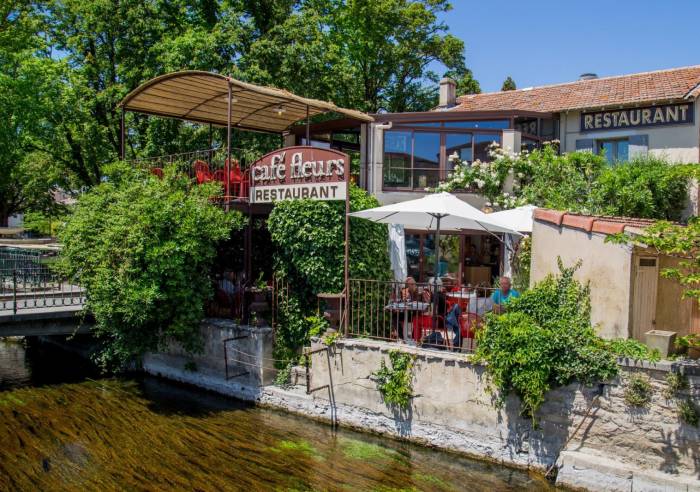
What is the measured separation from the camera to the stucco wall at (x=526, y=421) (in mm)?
7902

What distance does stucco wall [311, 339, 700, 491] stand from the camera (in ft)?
25.9

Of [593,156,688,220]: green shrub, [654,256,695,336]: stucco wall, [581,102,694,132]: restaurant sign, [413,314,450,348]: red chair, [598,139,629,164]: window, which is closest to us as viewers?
[654,256,695,336]: stucco wall

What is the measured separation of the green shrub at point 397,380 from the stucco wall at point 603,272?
10.4 feet

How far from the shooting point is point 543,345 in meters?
8.71

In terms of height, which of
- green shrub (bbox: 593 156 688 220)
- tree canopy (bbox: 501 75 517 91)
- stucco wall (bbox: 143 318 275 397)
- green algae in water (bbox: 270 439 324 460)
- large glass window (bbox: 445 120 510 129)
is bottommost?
green algae in water (bbox: 270 439 324 460)

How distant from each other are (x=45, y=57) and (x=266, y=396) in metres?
20.7

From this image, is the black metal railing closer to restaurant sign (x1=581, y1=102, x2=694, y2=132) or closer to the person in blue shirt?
the person in blue shirt

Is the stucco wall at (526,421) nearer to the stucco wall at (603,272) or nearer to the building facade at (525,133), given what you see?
the stucco wall at (603,272)

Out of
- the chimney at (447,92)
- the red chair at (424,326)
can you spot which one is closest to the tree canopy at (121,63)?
the chimney at (447,92)

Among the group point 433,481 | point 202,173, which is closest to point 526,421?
point 433,481

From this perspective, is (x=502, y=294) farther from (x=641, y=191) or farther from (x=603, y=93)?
(x=603, y=93)

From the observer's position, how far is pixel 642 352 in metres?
8.23

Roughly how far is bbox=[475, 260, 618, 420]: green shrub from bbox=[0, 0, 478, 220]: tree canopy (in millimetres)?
13958

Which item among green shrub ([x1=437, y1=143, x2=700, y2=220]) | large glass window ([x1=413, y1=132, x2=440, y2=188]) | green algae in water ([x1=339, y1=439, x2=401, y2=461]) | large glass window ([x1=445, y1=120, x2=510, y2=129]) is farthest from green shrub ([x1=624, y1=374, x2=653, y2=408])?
large glass window ([x1=445, y1=120, x2=510, y2=129])
